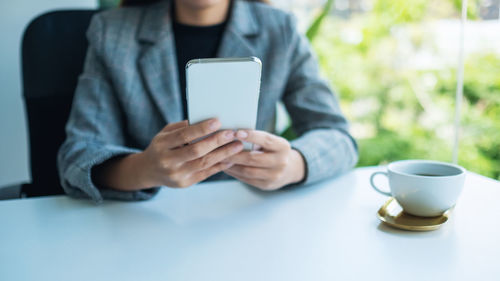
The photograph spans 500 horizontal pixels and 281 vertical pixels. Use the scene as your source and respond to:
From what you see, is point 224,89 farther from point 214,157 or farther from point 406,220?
point 406,220

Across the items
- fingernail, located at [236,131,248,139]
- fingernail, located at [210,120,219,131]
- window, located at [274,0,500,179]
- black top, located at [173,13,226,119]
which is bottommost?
window, located at [274,0,500,179]

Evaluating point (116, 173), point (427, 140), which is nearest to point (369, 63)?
point (427, 140)

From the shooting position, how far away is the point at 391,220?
0.59m

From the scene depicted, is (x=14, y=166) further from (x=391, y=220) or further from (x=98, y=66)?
(x=391, y=220)

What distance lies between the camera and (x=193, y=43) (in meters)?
1.04

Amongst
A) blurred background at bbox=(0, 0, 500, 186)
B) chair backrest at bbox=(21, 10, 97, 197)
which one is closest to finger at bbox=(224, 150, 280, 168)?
chair backrest at bbox=(21, 10, 97, 197)

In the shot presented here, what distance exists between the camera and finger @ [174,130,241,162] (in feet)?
1.98

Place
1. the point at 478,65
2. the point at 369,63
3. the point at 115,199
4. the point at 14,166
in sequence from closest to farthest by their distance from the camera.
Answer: the point at 115,199 → the point at 14,166 → the point at 478,65 → the point at 369,63

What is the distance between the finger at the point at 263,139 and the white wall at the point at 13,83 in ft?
3.23

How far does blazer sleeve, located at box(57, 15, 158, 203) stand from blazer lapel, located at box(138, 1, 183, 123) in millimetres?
85

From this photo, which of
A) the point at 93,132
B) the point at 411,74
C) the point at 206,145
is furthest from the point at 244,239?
the point at 411,74

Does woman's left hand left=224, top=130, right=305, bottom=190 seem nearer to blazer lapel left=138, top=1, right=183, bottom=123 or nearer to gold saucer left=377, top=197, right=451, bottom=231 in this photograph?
gold saucer left=377, top=197, right=451, bottom=231

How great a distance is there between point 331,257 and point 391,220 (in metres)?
0.13

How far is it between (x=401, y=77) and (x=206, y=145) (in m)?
2.10
